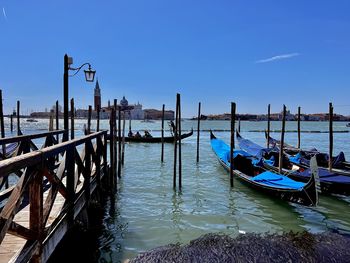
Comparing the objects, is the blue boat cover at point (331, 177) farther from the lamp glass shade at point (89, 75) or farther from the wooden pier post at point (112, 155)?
the lamp glass shade at point (89, 75)

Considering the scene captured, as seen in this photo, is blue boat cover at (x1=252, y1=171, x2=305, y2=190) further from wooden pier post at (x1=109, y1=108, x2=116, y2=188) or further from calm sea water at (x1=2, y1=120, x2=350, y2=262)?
wooden pier post at (x1=109, y1=108, x2=116, y2=188)

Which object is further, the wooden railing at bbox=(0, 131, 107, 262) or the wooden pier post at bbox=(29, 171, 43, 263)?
the wooden pier post at bbox=(29, 171, 43, 263)

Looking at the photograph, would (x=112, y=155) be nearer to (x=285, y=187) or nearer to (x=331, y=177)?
(x=285, y=187)

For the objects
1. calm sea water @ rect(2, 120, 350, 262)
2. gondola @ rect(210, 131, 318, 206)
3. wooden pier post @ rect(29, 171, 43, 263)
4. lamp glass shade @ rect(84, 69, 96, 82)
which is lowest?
calm sea water @ rect(2, 120, 350, 262)

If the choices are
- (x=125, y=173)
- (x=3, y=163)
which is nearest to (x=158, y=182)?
(x=125, y=173)

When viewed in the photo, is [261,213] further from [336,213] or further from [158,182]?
[158,182]

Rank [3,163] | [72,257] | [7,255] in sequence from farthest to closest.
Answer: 1. [72,257]
2. [7,255]
3. [3,163]

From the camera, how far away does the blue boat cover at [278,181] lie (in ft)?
24.7

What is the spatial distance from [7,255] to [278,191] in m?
6.46

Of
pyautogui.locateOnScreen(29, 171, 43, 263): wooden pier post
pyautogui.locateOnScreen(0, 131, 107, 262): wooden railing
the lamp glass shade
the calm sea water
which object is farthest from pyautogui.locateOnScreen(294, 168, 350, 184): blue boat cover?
pyautogui.locateOnScreen(29, 171, 43, 263): wooden pier post

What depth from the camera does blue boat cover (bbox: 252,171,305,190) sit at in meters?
7.53

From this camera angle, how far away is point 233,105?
9789 mm

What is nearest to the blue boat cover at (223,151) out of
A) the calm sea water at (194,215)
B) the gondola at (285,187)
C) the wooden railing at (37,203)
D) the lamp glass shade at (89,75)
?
the gondola at (285,187)

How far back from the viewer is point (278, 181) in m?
8.17
